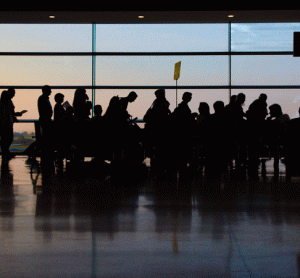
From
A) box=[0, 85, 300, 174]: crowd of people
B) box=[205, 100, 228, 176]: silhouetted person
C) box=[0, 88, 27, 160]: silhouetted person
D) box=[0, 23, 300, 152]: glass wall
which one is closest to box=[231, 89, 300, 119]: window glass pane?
box=[0, 23, 300, 152]: glass wall

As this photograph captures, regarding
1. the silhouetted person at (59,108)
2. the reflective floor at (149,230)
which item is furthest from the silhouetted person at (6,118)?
the reflective floor at (149,230)

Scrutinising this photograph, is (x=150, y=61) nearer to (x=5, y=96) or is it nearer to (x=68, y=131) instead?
(x=5, y=96)

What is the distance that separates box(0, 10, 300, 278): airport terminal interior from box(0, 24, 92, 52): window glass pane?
0.09ft

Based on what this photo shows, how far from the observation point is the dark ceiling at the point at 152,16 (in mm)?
9930

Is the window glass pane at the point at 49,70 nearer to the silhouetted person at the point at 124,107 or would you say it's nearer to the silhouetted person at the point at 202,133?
the silhouetted person at the point at 124,107

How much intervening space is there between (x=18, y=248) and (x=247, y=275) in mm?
1123

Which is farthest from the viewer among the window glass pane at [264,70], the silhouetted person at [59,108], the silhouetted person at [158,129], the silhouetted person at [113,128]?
the window glass pane at [264,70]

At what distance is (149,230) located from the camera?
2697 mm

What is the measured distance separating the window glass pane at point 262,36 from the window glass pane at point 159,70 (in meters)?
0.55

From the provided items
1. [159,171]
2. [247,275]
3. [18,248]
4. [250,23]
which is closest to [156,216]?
[18,248]

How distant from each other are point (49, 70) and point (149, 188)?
23.6 ft

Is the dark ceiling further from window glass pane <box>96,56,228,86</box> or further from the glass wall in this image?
window glass pane <box>96,56,228,86</box>

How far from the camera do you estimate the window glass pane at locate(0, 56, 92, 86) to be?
1102cm

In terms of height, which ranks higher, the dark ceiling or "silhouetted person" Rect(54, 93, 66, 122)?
the dark ceiling
